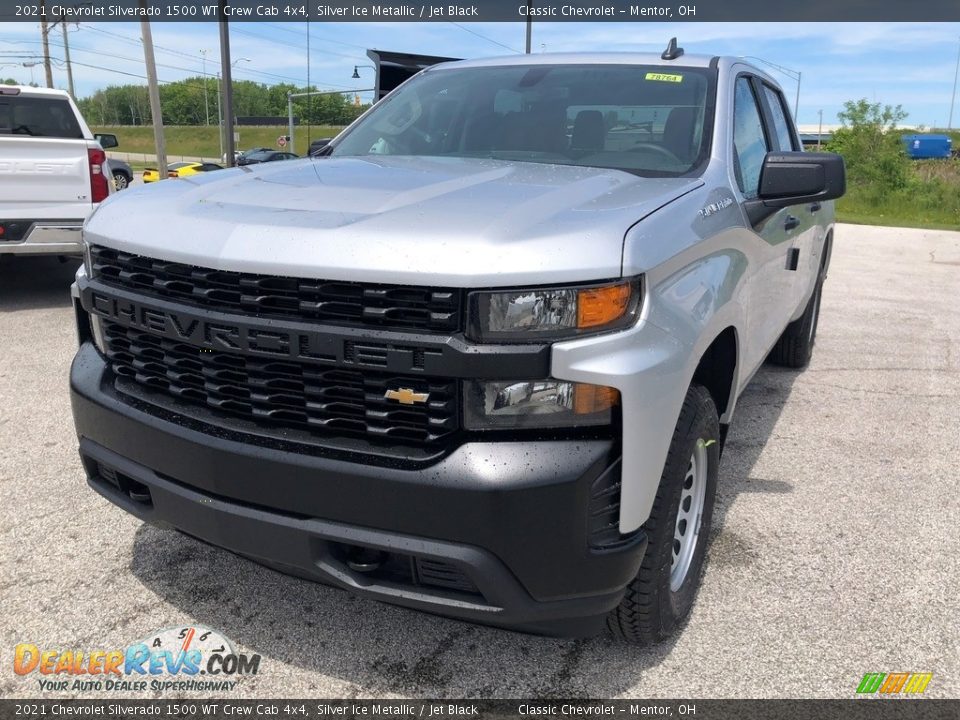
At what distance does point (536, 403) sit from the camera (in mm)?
1945

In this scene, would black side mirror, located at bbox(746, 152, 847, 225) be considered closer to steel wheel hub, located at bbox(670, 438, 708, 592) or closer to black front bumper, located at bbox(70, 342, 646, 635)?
steel wheel hub, located at bbox(670, 438, 708, 592)

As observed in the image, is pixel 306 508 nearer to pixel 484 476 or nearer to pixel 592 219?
pixel 484 476

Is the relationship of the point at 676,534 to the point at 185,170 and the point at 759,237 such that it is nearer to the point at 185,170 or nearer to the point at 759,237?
the point at 759,237

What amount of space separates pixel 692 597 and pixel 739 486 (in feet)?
4.08

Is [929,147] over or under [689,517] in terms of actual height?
under

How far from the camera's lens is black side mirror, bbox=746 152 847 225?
2857mm

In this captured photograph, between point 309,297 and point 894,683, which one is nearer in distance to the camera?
point 309,297

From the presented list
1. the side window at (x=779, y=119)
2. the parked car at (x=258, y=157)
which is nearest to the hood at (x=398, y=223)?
the parked car at (x=258, y=157)

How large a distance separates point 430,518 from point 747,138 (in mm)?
2337

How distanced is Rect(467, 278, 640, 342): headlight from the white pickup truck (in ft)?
19.6

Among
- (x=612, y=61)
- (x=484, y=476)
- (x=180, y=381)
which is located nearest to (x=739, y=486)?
(x=612, y=61)

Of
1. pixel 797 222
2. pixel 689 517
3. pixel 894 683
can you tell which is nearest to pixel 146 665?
pixel 689 517

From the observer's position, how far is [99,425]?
96.8 inches

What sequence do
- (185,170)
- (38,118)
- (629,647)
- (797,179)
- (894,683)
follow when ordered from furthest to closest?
(185,170)
(38,118)
(797,179)
(629,647)
(894,683)
